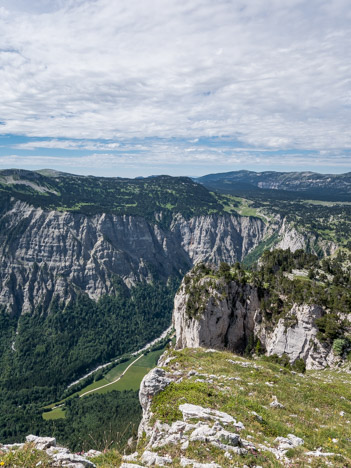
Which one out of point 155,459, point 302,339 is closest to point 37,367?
point 302,339

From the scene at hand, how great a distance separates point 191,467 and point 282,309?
203 ft

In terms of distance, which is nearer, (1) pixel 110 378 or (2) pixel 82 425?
(2) pixel 82 425

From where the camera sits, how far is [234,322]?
7394cm

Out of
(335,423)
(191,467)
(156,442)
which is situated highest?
(191,467)

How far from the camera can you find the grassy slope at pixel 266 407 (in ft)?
51.1

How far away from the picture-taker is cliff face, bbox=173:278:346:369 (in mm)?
63500

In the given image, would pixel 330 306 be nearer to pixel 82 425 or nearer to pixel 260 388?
pixel 260 388

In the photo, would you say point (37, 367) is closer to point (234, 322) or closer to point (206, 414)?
point (234, 322)

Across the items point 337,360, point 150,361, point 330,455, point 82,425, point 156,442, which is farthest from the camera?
point 150,361

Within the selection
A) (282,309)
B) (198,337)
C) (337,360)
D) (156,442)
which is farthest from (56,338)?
(156,442)

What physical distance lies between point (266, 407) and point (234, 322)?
51.9 meters

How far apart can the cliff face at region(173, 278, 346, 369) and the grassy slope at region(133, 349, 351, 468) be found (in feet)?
97.8

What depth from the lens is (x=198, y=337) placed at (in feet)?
232

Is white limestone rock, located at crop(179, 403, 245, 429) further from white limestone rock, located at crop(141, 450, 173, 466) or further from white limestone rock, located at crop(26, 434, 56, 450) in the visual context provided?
white limestone rock, located at crop(26, 434, 56, 450)
